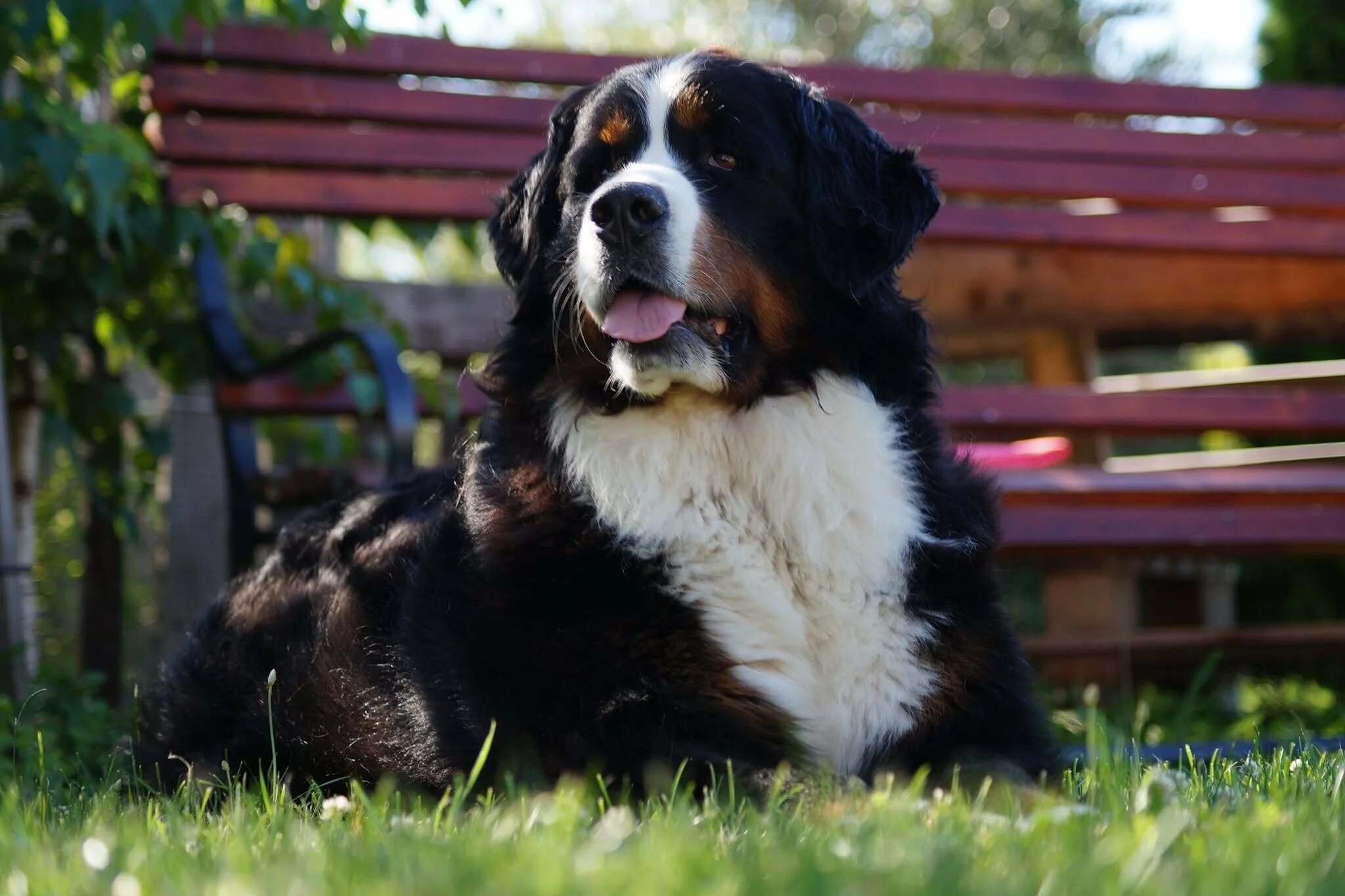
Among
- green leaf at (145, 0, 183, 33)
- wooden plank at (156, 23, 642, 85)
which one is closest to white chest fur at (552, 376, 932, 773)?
green leaf at (145, 0, 183, 33)

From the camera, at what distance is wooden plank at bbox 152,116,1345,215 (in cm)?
514

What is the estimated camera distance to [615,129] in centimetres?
298

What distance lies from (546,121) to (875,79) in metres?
1.32

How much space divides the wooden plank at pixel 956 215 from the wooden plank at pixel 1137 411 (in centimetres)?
64

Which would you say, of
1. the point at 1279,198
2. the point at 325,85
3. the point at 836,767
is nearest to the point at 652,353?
the point at 836,767

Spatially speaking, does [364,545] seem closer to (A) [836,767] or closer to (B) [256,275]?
(A) [836,767]

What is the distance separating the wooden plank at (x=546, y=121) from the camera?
5164mm

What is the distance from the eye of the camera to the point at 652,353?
111 inches

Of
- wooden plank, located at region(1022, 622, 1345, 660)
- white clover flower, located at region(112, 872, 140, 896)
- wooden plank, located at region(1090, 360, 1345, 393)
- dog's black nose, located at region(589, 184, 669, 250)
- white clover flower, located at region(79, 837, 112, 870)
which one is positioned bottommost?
wooden plank, located at region(1022, 622, 1345, 660)

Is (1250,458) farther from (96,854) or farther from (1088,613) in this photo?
(96,854)

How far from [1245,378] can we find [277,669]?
4363 mm

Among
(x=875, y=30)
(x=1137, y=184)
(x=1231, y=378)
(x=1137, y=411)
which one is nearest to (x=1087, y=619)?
(x=1137, y=411)

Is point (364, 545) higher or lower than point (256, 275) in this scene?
lower

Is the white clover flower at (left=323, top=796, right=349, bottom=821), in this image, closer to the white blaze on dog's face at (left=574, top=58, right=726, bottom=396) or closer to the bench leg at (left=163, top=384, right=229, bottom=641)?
the white blaze on dog's face at (left=574, top=58, right=726, bottom=396)
